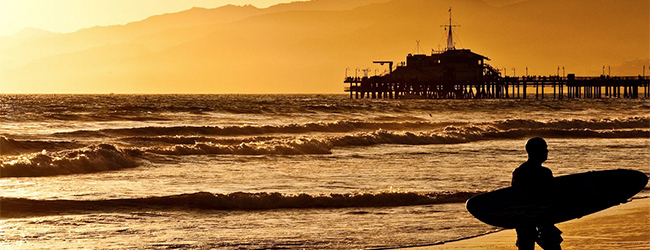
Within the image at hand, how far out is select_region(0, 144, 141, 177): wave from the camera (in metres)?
19.9

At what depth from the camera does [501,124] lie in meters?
45.3

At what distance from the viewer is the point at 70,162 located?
21.1m

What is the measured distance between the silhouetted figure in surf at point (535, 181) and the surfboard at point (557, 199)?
5 cm

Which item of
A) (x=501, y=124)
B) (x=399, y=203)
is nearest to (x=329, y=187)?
(x=399, y=203)

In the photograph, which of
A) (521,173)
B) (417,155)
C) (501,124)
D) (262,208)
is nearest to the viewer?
(521,173)

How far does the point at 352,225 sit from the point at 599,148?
1859 cm

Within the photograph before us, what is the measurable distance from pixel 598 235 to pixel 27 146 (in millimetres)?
22284

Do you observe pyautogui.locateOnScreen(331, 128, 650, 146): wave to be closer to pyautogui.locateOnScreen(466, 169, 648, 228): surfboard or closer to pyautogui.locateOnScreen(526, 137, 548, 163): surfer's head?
pyautogui.locateOnScreen(466, 169, 648, 228): surfboard

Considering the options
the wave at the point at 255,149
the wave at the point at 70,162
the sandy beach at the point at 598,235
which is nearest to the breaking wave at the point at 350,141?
the wave at the point at 255,149

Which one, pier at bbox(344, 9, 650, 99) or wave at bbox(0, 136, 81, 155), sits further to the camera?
pier at bbox(344, 9, 650, 99)

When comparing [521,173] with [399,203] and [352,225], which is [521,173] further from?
[399,203]

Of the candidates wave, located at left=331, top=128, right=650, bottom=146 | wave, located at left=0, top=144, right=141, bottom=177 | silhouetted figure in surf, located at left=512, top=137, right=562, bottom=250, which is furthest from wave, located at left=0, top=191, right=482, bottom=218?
wave, located at left=331, top=128, right=650, bottom=146

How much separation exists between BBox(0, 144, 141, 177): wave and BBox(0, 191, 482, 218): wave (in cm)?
585

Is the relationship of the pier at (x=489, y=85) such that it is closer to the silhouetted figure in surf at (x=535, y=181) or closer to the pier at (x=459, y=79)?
the pier at (x=459, y=79)
